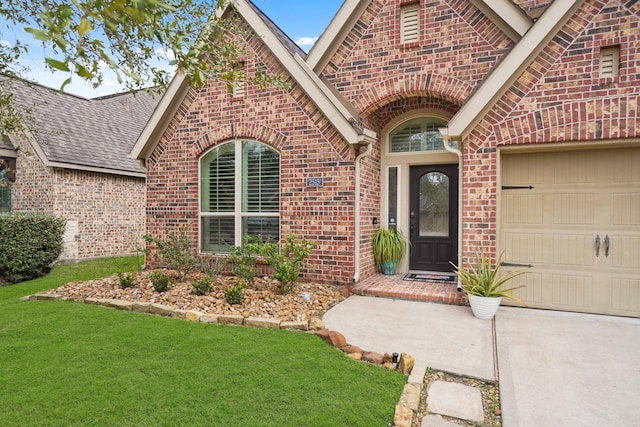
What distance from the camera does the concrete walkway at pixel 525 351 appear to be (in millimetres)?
3010

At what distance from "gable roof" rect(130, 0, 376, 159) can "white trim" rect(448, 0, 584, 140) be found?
1636 mm

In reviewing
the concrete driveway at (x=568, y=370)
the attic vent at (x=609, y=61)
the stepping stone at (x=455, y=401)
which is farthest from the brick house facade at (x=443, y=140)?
the stepping stone at (x=455, y=401)

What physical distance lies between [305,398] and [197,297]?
11.5 ft

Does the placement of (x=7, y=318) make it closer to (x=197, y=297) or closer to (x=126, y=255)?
(x=197, y=297)

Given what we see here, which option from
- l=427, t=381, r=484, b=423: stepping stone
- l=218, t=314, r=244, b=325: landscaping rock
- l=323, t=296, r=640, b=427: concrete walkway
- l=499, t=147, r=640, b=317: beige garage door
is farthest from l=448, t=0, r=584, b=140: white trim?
l=218, t=314, r=244, b=325: landscaping rock

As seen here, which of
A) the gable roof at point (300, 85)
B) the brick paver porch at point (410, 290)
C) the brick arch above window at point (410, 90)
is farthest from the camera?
the brick arch above window at point (410, 90)

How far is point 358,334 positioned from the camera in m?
4.62

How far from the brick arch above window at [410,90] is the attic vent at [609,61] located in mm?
1913

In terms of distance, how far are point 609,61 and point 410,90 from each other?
303cm

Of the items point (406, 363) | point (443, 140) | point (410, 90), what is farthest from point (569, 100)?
point (406, 363)

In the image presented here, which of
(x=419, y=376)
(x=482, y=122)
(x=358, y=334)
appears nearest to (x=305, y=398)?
(x=419, y=376)

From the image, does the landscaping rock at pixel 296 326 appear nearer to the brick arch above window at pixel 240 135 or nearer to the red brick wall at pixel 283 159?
the red brick wall at pixel 283 159

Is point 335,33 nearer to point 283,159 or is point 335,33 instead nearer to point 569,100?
point 283,159

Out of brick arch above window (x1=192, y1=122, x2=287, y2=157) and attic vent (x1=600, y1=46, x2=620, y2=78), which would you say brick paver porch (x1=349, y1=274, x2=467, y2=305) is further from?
attic vent (x1=600, y1=46, x2=620, y2=78)
